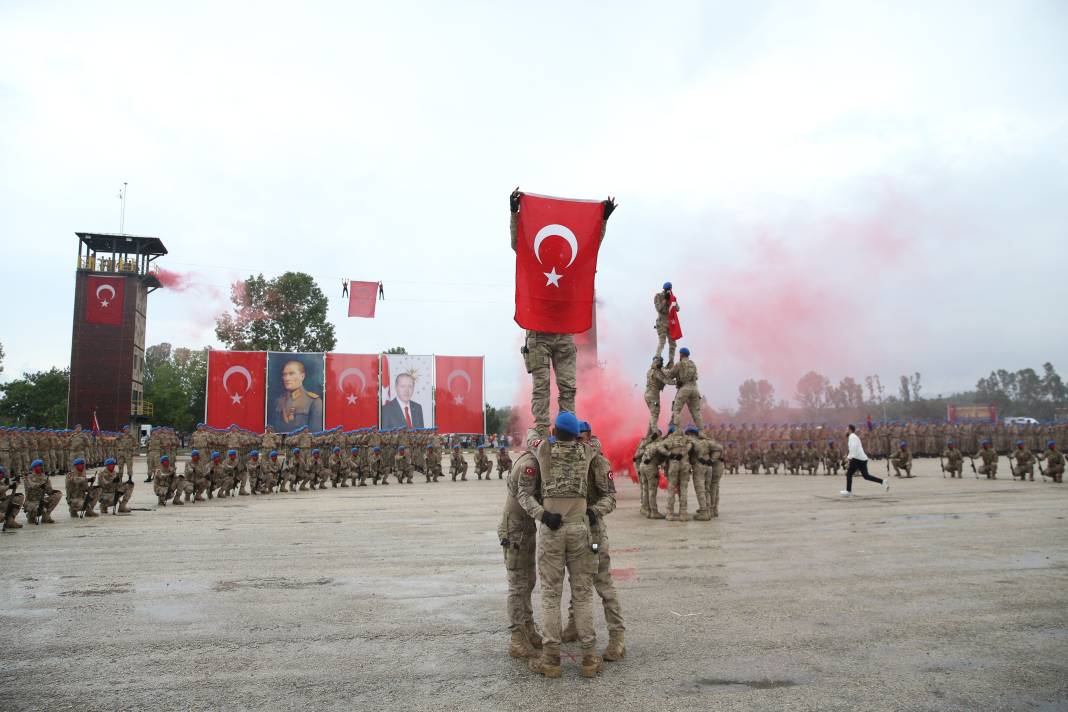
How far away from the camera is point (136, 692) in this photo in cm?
425

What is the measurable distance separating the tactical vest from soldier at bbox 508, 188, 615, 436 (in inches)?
153

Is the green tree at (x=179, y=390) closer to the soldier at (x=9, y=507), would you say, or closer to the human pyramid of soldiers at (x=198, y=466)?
the human pyramid of soldiers at (x=198, y=466)

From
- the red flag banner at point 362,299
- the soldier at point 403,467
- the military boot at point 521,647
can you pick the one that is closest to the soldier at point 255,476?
the soldier at point 403,467

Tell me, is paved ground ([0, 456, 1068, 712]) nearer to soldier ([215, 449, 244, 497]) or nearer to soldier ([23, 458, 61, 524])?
soldier ([23, 458, 61, 524])

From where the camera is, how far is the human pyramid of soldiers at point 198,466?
1326 cm

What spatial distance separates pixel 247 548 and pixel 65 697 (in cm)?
568

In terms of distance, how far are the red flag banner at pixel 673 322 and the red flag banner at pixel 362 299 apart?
2933 centimetres

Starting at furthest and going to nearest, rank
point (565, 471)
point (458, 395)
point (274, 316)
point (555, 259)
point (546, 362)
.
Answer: point (274, 316)
point (458, 395)
point (546, 362)
point (555, 259)
point (565, 471)

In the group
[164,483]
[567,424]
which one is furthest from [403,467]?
[567,424]

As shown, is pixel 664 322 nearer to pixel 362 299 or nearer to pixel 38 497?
pixel 38 497

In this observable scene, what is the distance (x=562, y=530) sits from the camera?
478 centimetres

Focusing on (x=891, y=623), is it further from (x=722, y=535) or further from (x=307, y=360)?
(x=307, y=360)

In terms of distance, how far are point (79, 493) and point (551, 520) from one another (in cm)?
1309

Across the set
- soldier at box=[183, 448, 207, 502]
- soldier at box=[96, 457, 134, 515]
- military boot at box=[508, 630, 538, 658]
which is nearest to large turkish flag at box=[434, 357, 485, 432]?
soldier at box=[183, 448, 207, 502]
